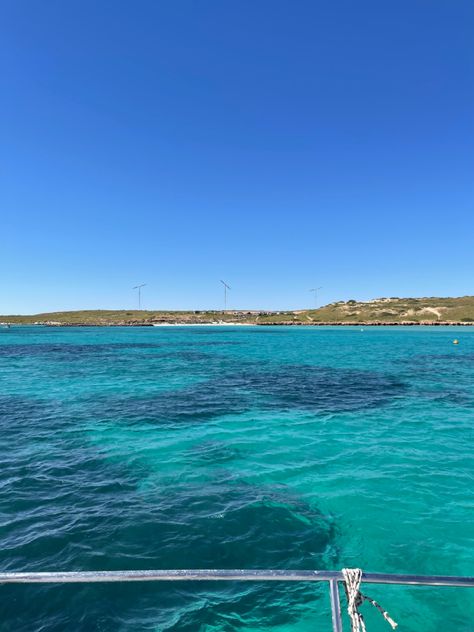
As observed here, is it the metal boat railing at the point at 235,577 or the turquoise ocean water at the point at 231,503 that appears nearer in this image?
the metal boat railing at the point at 235,577

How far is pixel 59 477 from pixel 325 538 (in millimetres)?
9250

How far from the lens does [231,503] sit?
1202cm

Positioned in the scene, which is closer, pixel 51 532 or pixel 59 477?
pixel 51 532

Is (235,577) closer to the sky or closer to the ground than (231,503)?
closer to the sky

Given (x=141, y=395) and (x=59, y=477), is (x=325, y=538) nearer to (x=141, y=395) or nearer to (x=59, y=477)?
(x=59, y=477)

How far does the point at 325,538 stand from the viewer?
10406 millimetres

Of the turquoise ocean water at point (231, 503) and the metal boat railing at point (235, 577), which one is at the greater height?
the metal boat railing at point (235, 577)

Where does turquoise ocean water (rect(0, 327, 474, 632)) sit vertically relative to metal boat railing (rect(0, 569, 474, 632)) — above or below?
below

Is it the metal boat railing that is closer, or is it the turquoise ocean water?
the metal boat railing

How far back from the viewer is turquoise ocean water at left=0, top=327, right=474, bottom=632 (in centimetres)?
796

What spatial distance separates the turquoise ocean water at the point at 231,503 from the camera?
26.1ft

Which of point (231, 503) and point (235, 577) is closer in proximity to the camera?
point (235, 577)

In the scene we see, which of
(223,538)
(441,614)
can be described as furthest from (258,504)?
(441,614)

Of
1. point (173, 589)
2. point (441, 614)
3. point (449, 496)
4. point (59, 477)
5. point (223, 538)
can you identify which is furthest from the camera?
point (59, 477)
